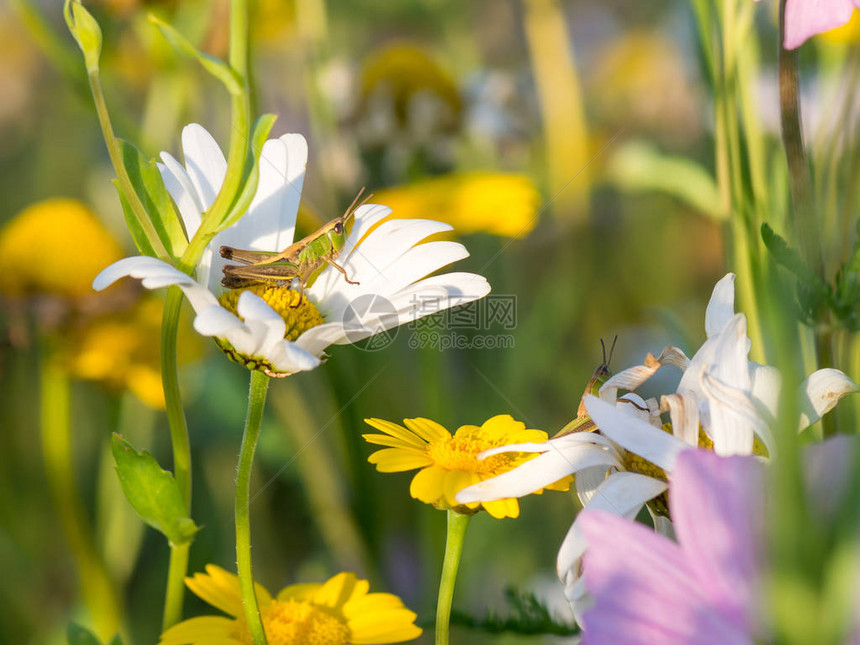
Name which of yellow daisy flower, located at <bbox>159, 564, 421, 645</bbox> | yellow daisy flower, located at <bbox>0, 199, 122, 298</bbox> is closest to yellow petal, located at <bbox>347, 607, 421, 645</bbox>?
yellow daisy flower, located at <bbox>159, 564, 421, 645</bbox>

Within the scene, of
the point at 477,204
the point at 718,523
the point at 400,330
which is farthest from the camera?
the point at 400,330

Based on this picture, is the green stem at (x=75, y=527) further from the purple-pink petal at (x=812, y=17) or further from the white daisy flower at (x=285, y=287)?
the purple-pink petal at (x=812, y=17)

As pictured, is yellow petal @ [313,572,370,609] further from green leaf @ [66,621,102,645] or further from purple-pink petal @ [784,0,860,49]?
purple-pink petal @ [784,0,860,49]

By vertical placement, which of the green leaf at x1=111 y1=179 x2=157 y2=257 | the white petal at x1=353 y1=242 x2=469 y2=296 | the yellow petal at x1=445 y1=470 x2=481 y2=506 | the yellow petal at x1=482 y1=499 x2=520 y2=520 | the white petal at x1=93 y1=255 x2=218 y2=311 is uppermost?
the green leaf at x1=111 y1=179 x2=157 y2=257

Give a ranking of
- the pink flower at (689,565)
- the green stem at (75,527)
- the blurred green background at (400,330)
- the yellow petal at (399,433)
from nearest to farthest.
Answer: the pink flower at (689,565)
the yellow petal at (399,433)
the green stem at (75,527)
the blurred green background at (400,330)

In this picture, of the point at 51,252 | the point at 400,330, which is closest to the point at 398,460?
the point at 51,252

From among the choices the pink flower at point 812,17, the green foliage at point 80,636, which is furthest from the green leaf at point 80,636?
the pink flower at point 812,17

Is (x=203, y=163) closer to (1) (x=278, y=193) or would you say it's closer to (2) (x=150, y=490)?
(1) (x=278, y=193)
